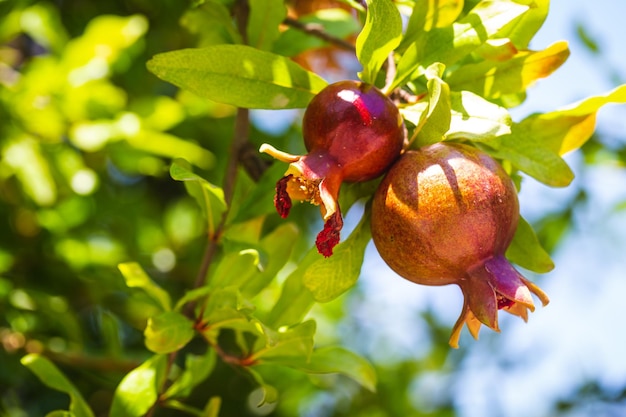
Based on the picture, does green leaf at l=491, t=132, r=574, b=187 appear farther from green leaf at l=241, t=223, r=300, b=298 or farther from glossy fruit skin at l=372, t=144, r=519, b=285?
green leaf at l=241, t=223, r=300, b=298

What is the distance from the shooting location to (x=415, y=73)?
975 mm

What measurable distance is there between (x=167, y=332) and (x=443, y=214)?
0.44 metres

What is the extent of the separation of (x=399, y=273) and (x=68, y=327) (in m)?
1.03

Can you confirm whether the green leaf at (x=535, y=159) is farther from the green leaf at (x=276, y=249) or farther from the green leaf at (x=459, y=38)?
the green leaf at (x=276, y=249)

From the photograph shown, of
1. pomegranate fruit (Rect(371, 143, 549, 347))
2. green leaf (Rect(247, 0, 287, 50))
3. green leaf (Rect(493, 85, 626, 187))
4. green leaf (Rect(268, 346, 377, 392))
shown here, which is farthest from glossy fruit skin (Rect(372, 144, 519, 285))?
green leaf (Rect(247, 0, 287, 50))

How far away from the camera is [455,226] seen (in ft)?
2.63

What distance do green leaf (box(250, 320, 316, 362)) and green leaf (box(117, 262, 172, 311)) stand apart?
0.16 meters

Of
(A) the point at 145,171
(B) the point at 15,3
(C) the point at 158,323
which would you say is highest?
(B) the point at 15,3

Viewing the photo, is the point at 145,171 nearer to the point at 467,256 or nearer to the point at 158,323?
the point at 158,323

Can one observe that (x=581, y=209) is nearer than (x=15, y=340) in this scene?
No

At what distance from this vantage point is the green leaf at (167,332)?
996mm

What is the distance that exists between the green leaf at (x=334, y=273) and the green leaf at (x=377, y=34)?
204 millimetres

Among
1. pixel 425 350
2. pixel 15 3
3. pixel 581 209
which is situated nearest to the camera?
pixel 15 3

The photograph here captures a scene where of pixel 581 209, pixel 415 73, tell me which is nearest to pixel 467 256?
pixel 415 73
